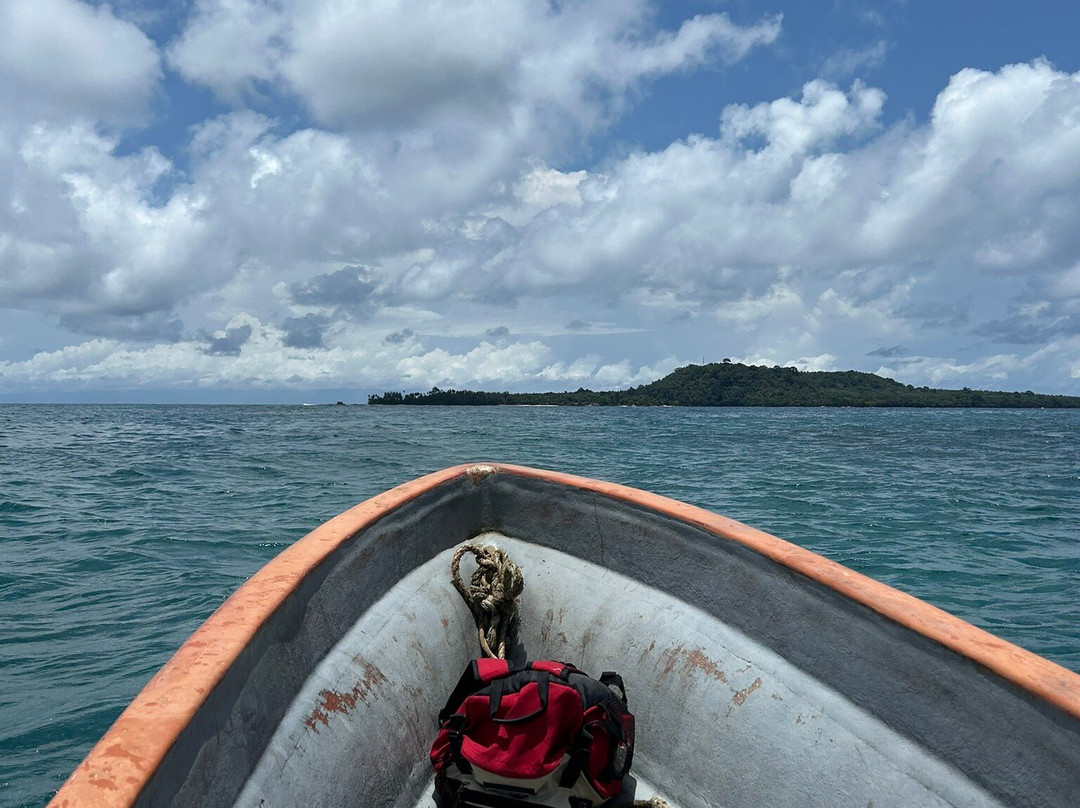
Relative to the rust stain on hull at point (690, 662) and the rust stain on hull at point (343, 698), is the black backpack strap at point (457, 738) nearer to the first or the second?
the rust stain on hull at point (343, 698)

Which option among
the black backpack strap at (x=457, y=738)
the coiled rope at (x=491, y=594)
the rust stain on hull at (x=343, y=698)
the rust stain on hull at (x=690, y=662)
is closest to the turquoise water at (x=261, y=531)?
the rust stain on hull at (x=343, y=698)

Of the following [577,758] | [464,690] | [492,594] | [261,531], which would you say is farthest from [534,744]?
[261,531]

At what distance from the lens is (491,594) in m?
3.01

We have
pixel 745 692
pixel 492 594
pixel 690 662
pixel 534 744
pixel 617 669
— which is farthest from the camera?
pixel 492 594

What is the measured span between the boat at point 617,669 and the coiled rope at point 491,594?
0.23 ft

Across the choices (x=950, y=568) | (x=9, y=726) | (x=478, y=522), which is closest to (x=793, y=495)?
(x=950, y=568)

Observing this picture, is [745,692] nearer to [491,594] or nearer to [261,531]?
[491,594]

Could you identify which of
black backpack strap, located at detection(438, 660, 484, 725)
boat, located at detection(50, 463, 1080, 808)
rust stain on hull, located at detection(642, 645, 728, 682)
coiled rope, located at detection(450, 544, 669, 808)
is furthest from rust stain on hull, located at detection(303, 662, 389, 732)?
rust stain on hull, located at detection(642, 645, 728, 682)

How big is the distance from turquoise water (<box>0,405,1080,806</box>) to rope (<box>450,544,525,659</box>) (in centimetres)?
224

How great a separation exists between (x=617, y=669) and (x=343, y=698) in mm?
1047

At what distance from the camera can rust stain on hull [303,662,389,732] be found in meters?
2.10

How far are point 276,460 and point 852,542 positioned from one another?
1521 centimetres

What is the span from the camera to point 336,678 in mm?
2277

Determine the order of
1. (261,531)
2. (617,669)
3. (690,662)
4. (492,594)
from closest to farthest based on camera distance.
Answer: (690,662) → (617,669) → (492,594) → (261,531)
